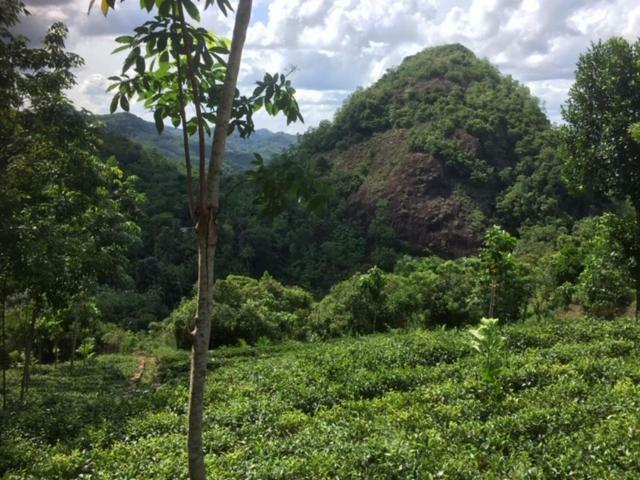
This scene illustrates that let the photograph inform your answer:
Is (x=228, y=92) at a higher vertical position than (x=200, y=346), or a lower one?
higher

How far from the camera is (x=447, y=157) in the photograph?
59062 mm

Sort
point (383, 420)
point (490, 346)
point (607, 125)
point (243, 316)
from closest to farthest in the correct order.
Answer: point (383, 420) < point (490, 346) < point (607, 125) < point (243, 316)

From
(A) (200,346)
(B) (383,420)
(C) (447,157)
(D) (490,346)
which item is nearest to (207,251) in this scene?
(A) (200,346)

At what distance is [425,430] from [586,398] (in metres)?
2.69

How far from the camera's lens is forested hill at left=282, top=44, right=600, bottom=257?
53.5 meters

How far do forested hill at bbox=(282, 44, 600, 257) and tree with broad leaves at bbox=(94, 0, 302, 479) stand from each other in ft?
152

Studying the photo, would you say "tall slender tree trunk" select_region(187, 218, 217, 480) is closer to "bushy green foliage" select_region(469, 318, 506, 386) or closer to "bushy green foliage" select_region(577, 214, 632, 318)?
"bushy green foliage" select_region(469, 318, 506, 386)

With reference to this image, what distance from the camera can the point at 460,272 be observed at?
26.9m

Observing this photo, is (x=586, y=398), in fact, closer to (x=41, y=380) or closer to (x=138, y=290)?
(x=41, y=380)

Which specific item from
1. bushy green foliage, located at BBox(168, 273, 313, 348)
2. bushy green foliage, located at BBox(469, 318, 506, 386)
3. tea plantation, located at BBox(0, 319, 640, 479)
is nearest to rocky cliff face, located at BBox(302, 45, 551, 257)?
bushy green foliage, located at BBox(168, 273, 313, 348)

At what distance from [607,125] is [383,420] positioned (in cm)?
1284

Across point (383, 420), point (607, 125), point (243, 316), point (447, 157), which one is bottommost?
point (243, 316)

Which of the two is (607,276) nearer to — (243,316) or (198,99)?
(243,316)

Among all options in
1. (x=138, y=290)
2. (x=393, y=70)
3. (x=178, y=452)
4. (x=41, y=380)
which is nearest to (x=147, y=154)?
(x=138, y=290)
